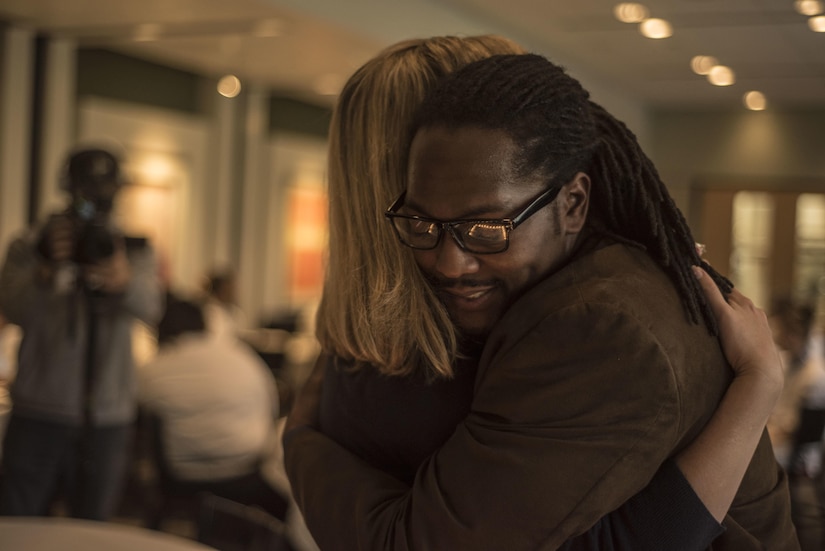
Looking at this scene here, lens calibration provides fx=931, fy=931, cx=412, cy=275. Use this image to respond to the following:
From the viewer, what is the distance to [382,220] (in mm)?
1165

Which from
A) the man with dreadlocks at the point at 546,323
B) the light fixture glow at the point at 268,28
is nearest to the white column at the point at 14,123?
the light fixture glow at the point at 268,28

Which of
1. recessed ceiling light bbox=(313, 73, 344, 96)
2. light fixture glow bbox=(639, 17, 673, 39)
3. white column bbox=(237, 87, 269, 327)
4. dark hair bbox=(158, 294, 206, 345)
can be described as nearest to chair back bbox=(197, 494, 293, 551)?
dark hair bbox=(158, 294, 206, 345)

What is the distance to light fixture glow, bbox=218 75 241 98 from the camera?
8.45m

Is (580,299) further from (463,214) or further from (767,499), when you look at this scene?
(767,499)

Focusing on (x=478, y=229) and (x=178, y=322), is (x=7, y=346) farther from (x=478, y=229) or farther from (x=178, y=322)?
(x=478, y=229)

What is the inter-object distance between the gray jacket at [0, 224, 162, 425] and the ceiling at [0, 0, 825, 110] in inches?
68.2

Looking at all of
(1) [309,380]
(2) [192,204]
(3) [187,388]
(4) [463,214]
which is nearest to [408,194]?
(4) [463,214]

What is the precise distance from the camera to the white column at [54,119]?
6.66 meters

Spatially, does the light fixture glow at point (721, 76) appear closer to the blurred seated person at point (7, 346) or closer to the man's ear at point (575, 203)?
the man's ear at point (575, 203)

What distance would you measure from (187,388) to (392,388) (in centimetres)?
323

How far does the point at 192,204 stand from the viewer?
851cm

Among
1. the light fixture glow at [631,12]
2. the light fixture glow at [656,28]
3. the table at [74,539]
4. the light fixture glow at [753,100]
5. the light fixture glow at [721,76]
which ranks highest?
the light fixture glow at [656,28]

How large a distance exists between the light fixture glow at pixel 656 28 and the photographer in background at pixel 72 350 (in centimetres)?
191

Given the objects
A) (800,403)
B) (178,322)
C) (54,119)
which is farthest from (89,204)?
(54,119)
